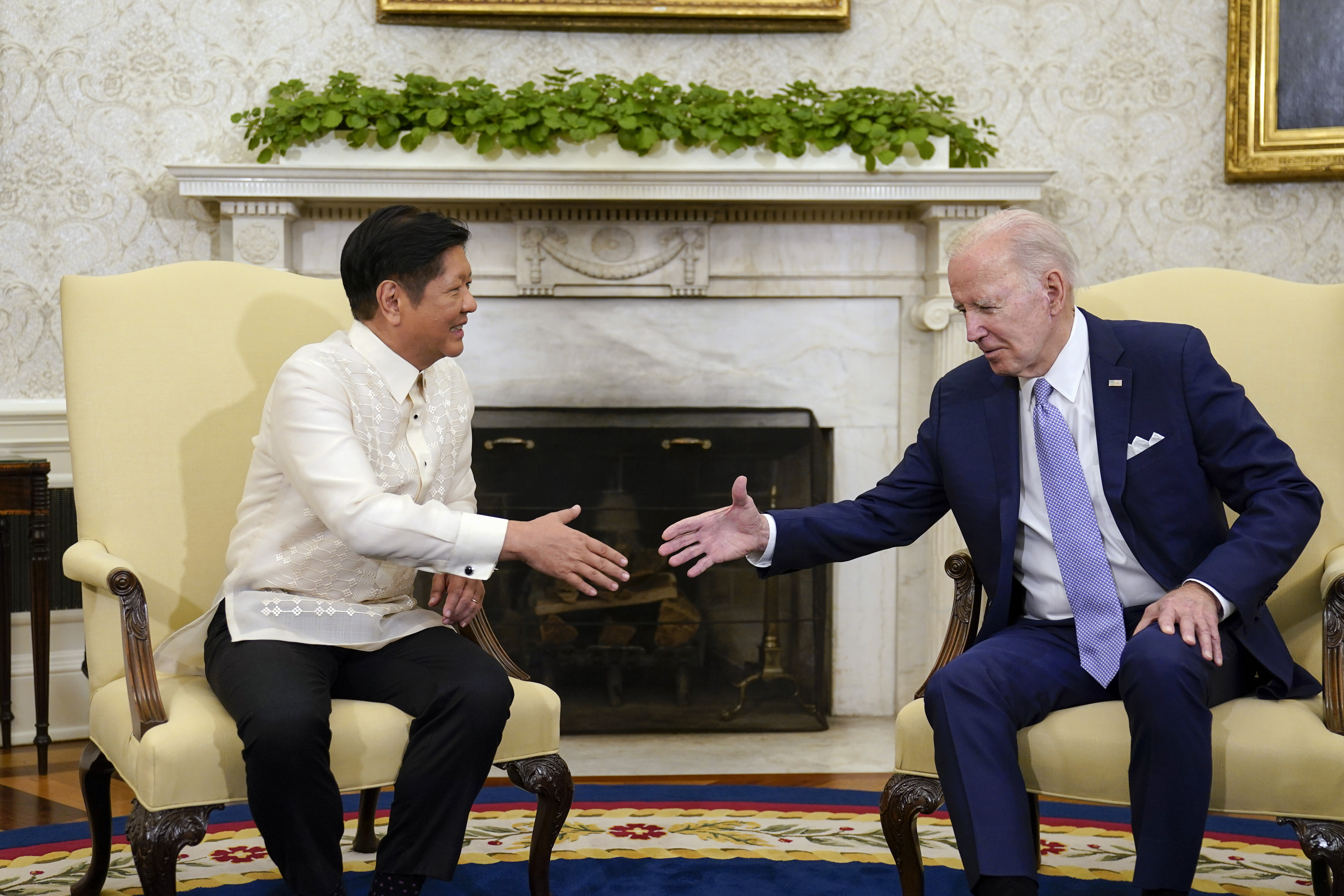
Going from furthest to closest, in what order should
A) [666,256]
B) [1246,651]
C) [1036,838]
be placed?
[666,256] < [1036,838] < [1246,651]

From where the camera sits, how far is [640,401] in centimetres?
361

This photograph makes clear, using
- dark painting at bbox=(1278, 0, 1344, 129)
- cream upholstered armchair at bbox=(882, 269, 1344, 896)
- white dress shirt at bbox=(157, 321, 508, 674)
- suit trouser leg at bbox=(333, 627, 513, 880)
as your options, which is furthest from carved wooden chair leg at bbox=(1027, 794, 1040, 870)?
dark painting at bbox=(1278, 0, 1344, 129)

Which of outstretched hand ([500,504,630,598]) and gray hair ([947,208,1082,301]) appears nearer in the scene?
outstretched hand ([500,504,630,598])

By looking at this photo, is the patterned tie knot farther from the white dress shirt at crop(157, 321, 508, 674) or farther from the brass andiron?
the brass andiron

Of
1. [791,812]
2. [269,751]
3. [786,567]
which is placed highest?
[786,567]

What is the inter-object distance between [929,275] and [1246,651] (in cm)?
190

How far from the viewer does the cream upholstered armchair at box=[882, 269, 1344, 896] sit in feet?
5.37

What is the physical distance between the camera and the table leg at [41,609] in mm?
3012

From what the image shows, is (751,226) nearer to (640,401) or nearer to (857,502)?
(640,401)

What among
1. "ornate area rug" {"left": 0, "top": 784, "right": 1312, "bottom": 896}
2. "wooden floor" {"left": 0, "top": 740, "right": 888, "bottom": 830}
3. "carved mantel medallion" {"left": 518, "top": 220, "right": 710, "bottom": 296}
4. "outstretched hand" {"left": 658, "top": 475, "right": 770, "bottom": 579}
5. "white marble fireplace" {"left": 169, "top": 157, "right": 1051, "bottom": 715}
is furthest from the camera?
"carved mantel medallion" {"left": 518, "top": 220, "right": 710, "bottom": 296}

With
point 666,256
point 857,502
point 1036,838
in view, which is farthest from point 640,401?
point 1036,838

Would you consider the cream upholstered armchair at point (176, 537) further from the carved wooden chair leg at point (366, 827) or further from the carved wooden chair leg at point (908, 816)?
the carved wooden chair leg at point (908, 816)

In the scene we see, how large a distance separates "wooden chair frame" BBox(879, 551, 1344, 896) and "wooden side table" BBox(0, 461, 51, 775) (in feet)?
7.60

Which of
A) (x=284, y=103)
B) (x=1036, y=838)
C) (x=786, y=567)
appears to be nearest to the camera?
(x=786, y=567)
